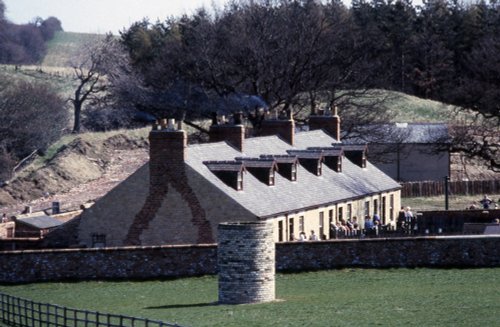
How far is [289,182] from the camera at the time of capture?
51.8 m

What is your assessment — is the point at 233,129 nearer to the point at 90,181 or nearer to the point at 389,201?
the point at 389,201

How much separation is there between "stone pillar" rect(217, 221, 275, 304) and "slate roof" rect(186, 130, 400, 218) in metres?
10.5

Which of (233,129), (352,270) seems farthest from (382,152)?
(352,270)

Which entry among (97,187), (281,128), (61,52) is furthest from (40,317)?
(61,52)

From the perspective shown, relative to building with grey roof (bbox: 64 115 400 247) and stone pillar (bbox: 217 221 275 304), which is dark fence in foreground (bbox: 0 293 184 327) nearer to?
stone pillar (bbox: 217 221 275 304)

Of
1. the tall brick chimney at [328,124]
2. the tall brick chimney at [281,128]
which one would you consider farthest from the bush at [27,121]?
the tall brick chimney at [281,128]

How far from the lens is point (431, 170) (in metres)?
81.1

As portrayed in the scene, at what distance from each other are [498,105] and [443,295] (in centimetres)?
4838

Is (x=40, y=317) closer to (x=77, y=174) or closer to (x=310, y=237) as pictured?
(x=310, y=237)

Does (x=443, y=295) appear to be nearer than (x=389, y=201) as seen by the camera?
Yes

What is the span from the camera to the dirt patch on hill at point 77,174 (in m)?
74.9

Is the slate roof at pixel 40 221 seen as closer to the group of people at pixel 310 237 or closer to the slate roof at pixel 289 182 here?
the slate roof at pixel 289 182

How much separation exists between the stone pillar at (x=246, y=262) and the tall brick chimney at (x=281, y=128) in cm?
2327

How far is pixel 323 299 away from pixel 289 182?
52.6 feet
